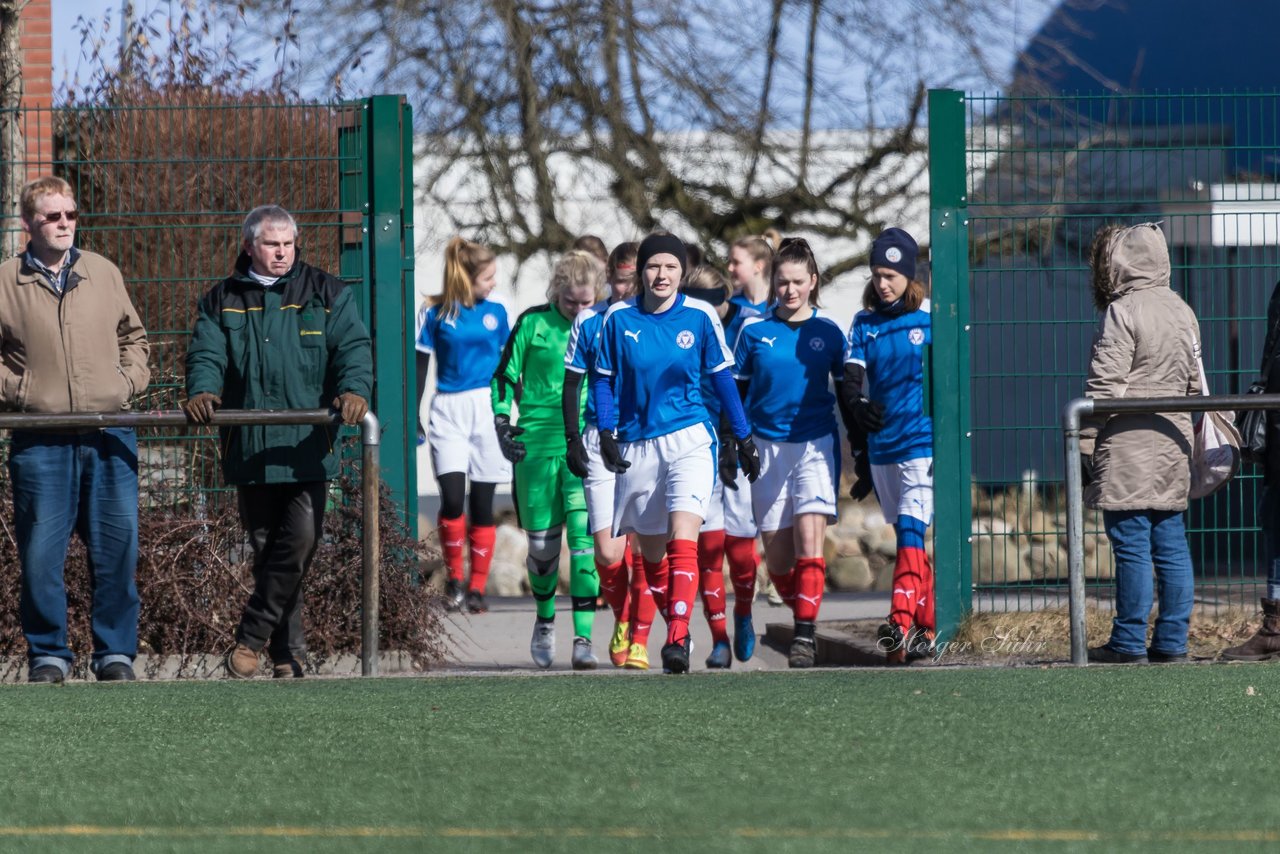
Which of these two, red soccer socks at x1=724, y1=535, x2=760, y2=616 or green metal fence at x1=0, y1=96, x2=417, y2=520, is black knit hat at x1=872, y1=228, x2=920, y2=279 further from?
green metal fence at x1=0, y1=96, x2=417, y2=520

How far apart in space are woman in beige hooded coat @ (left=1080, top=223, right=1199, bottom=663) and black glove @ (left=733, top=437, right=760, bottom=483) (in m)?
1.26

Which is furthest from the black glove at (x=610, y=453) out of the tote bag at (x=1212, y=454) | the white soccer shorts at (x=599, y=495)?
the tote bag at (x=1212, y=454)

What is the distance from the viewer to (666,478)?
7.63m

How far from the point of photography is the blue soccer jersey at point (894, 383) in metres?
8.45

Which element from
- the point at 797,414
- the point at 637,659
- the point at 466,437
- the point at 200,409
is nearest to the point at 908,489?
the point at 797,414

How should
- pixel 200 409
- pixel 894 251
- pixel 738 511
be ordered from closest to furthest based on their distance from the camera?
pixel 200 409
pixel 894 251
pixel 738 511

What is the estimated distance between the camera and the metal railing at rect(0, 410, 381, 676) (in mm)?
6863

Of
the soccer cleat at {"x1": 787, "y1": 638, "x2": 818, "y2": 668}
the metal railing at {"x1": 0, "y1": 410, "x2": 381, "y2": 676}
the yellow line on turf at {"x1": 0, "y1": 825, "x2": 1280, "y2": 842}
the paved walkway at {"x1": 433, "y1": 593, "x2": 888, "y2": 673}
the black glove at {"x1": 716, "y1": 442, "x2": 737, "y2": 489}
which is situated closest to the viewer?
the yellow line on turf at {"x1": 0, "y1": 825, "x2": 1280, "y2": 842}

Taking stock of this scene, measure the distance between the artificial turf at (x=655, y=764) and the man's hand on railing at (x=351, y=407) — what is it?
3.11ft

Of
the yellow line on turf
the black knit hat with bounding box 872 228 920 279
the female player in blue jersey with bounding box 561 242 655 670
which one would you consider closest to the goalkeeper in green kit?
the female player in blue jersey with bounding box 561 242 655 670

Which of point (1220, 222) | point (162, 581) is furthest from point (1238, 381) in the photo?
point (162, 581)

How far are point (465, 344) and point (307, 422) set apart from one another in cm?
433

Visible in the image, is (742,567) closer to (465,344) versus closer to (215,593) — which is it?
(215,593)

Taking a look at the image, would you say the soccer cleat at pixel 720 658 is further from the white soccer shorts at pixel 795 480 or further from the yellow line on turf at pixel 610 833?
the yellow line on turf at pixel 610 833
